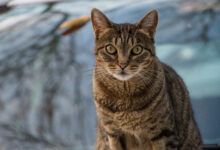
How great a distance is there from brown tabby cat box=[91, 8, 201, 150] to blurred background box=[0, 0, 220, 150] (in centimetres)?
67

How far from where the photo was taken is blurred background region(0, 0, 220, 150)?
1920 millimetres

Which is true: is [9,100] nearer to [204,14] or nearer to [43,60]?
[43,60]

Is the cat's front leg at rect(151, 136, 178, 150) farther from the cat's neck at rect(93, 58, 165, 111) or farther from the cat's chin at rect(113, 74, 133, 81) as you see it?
the cat's chin at rect(113, 74, 133, 81)

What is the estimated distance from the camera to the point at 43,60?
2098 millimetres

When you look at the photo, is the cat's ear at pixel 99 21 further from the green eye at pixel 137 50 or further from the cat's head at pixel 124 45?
the green eye at pixel 137 50

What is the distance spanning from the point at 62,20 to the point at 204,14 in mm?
1021

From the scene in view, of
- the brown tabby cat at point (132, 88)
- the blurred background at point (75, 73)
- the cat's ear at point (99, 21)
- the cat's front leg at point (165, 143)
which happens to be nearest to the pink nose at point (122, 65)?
the brown tabby cat at point (132, 88)

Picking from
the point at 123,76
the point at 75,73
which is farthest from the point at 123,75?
the point at 75,73

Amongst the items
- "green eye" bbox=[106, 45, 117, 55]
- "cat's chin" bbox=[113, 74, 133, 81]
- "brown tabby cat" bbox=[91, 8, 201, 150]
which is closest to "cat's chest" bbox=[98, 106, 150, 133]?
"brown tabby cat" bbox=[91, 8, 201, 150]

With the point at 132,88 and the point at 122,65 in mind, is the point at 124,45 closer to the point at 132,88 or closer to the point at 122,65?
the point at 122,65

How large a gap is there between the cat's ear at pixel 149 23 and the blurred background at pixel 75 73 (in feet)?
2.37

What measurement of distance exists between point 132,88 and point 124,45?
18cm

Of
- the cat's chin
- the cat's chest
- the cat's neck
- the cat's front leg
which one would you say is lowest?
the cat's front leg

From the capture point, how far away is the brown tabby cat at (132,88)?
3.80ft
